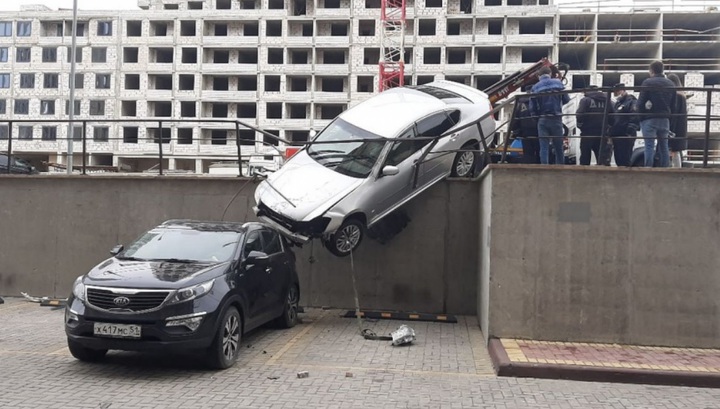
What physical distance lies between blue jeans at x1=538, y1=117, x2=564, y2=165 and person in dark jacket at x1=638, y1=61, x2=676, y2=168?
115 centimetres

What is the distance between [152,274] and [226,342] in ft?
3.84

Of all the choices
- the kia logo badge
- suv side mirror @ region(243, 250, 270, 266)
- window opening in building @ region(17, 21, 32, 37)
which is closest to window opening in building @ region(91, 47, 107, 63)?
window opening in building @ region(17, 21, 32, 37)

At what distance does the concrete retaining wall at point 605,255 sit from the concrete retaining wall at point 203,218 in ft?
9.31

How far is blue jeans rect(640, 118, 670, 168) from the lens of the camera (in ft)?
29.2

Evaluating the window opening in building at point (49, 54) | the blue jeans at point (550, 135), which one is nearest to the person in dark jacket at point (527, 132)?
the blue jeans at point (550, 135)

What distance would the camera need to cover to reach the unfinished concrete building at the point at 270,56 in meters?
57.9

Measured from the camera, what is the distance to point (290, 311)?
9.78 meters

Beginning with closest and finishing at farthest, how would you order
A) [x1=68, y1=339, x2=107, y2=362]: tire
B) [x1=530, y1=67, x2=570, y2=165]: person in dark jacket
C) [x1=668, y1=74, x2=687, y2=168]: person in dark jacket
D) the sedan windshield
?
1. [x1=68, y1=339, x2=107, y2=362]: tire
2. the sedan windshield
3. [x1=668, y1=74, x2=687, y2=168]: person in dark jacket
4. [x1=530, y1=67, x2=570, y2=165]: person in dark jacket

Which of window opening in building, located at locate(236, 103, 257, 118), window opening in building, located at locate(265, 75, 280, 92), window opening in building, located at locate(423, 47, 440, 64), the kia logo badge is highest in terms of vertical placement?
window opening in building, located at locate(423, 47, 440, 64)

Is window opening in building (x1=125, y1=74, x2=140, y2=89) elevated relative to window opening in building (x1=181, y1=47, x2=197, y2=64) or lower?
lower

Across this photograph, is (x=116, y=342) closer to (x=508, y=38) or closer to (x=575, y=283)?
(x=575, y=283)

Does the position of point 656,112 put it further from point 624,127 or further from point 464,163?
point 464,163

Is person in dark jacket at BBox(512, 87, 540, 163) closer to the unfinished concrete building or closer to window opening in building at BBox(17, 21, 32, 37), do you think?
the unfinished concrete building

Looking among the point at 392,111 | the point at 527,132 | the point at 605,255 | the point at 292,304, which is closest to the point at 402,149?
the point at 392,111
